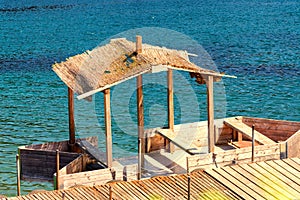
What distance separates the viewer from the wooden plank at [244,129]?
3029 centimetres

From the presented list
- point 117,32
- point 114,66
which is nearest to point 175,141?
point 114,66

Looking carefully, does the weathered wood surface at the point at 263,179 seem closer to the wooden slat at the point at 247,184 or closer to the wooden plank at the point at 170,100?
the wooden slat at the point at 247,184

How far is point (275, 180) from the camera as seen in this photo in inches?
1053

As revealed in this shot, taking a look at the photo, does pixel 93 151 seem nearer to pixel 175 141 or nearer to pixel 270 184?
pixel 175 141

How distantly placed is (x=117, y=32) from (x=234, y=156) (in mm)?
65287

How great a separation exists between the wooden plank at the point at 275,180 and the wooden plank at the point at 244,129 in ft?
7.81

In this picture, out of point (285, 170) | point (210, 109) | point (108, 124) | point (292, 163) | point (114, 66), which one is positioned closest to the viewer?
point (108, 124)

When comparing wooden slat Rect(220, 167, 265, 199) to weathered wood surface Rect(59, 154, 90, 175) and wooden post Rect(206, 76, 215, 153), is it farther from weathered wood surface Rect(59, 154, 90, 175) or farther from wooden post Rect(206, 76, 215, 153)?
weathered wood surface Rect(59, 154, 90, 175)

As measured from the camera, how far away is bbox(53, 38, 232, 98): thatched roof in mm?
27266

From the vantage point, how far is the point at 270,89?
51.3 metres

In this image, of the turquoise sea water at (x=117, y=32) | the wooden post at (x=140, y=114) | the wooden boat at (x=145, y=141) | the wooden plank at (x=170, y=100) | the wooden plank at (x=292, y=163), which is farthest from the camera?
the turquoise sea water at (x=117, y=32)

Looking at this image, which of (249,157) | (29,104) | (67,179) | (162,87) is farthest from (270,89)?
(67,179)

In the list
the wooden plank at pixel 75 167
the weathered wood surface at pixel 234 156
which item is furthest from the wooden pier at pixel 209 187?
the wooden plank at pixel 75 167

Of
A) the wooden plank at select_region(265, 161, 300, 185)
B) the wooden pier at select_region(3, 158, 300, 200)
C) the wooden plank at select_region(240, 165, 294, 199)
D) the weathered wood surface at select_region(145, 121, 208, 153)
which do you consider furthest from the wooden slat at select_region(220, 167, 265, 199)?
the weathered wood surface at select_region(145, 121, 208, 153)
